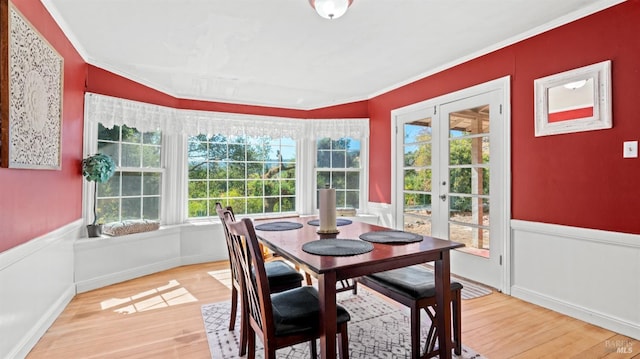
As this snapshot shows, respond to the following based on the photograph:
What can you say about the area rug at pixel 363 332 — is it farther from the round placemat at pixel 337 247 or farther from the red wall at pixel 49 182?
the red wall at pixel 49 182

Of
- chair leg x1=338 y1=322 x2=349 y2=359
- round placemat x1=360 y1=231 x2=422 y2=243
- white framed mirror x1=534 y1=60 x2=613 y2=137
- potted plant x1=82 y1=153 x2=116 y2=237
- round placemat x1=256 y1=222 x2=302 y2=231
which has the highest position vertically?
white framed mirror x1=534 y1=60 x2=613 y2=137

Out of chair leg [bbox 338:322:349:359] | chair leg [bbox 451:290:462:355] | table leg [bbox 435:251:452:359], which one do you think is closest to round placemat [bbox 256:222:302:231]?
chair leg [bbox 338:322:349:359]

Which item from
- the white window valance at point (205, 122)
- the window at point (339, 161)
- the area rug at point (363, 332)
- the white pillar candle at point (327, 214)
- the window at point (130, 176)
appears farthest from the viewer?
the window at point (339, 161)

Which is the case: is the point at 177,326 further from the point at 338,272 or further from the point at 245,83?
the point at 245,83

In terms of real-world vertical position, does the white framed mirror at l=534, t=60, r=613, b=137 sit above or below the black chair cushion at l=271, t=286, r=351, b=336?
above

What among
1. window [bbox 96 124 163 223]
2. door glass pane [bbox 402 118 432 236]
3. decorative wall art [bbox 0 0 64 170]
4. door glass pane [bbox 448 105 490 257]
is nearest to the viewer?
decorative wall art [bbox 0 0 64 170]

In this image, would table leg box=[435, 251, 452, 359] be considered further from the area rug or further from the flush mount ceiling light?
the flush mount ceiling light

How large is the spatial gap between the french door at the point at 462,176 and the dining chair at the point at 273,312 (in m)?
2.26

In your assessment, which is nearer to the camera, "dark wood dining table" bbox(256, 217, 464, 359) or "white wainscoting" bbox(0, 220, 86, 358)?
"dark wood dining table" bbox(256, 217, 464, 359)

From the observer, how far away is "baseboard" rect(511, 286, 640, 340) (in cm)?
223

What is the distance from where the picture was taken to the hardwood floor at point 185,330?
6.70 feet

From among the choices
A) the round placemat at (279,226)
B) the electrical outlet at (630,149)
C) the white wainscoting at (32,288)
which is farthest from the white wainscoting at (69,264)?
the electrical outlet at (630,149)

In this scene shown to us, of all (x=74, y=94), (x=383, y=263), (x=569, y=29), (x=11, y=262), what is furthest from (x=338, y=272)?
(x=74, y=94)

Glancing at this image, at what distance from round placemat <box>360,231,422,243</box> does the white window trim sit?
2.86m
